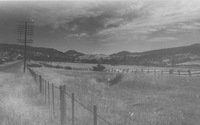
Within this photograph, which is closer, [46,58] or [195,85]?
[195,85]

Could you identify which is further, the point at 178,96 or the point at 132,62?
the point at 132,62

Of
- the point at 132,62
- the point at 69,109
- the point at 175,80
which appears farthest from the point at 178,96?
the point at 132,62

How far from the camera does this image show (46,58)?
18512cm

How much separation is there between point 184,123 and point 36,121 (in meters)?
6.62

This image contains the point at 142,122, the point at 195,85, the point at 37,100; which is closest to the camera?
the point at 142,122

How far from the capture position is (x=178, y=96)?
20.7 m

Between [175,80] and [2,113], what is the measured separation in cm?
2427

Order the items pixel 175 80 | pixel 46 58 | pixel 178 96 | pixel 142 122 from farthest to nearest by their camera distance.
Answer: pixel 46 58, pixel 175 80, pixel 178 96, pixel 142 122

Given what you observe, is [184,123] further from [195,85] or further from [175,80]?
[175,80]

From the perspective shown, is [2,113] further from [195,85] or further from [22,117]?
[195,85]

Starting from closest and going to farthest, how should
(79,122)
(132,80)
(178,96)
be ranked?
(79,122)
(178,96)
(132,80)

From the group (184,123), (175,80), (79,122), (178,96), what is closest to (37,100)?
(79,122)

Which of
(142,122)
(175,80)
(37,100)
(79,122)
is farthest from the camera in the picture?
(175,80)

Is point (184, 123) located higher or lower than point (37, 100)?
lower
